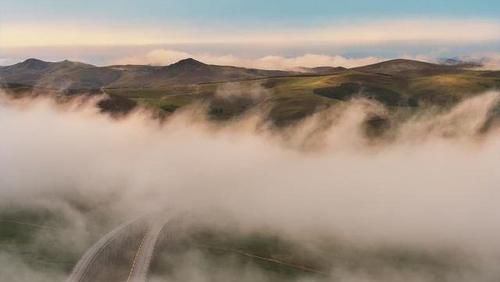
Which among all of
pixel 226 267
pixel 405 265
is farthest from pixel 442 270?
pixel 226 267

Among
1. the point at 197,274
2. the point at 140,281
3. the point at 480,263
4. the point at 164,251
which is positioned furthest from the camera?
the point at 480,263

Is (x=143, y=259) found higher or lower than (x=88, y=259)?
lower

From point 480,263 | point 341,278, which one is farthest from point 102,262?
point 480,263

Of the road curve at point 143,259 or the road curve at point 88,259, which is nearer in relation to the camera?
the road curve at point 88,259

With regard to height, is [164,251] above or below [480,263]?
above

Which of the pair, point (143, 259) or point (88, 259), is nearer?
point (88, 259)

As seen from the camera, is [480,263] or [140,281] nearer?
[140,281]

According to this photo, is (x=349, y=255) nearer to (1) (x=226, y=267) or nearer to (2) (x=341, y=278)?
(2) (x=341, y=278)

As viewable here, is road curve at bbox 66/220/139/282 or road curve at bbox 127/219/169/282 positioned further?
road curve at bbox 127/219/169/282

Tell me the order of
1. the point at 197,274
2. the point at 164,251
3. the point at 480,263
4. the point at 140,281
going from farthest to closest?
1. the point at 480,263
2. the point at 164,251
3. the point at 197,274
4. the point at 140,281
